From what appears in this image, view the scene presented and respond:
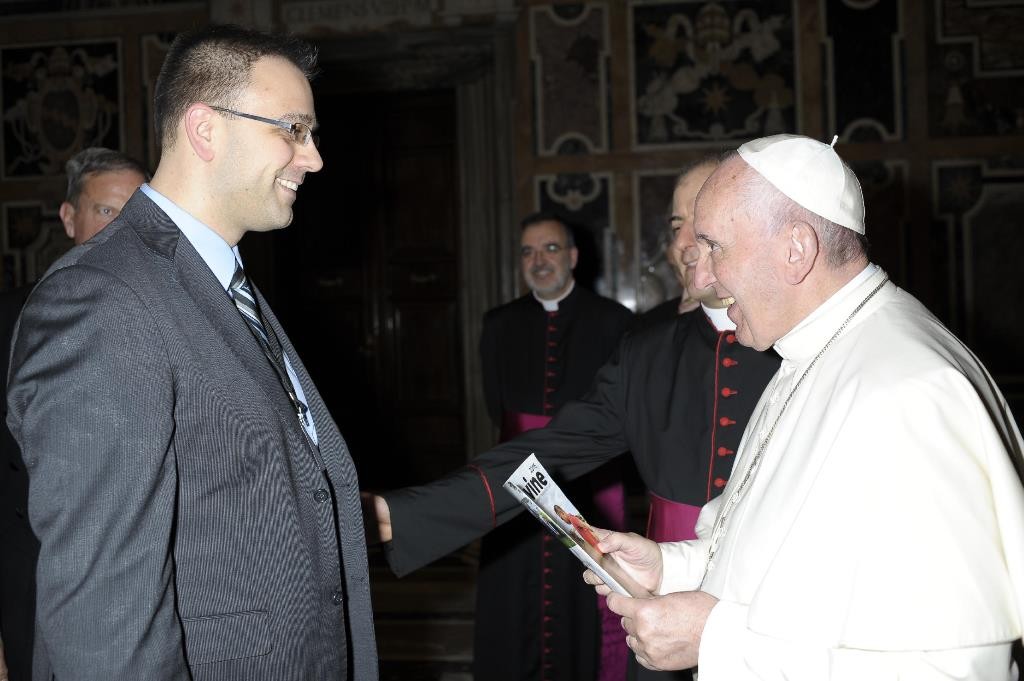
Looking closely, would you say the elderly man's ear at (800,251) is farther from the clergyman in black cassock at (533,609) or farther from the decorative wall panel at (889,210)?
the decorative wall panel at (889,210)

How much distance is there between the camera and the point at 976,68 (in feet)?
22.6

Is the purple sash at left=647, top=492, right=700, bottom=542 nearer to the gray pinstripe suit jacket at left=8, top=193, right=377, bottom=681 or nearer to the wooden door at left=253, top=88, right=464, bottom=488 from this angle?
the gray pinstripe suit jacket at left=8, top=193, right=377, bottom=681

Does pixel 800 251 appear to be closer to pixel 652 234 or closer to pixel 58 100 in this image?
pixel 652 234

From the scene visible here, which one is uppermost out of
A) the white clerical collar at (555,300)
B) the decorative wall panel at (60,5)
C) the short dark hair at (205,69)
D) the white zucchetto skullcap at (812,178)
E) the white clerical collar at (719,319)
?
the decorative wall panel at (60,5)

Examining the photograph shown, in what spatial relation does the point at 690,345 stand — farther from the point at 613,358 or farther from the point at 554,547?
the point at 554,547

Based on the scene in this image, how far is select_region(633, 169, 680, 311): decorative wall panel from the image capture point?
717cm

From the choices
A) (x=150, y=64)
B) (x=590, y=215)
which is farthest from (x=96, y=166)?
(x=150, y=64)

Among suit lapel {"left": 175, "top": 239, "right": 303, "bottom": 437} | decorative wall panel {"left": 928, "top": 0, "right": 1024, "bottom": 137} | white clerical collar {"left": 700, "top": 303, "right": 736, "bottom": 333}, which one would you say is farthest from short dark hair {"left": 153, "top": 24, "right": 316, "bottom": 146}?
decorative wall panel {"left": 928, "top": 0, "right": 1024, "bottom": 137}

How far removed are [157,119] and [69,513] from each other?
84cm

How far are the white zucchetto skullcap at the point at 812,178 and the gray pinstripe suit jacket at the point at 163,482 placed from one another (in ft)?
3.56

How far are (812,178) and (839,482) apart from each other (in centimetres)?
64

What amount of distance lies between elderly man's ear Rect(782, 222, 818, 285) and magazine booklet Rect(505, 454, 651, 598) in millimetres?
662

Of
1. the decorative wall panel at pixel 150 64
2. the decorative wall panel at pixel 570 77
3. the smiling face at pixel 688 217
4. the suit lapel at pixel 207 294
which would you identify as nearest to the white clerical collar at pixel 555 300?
the smiling face at pixel 688 217

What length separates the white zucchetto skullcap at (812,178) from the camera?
6.06ft
